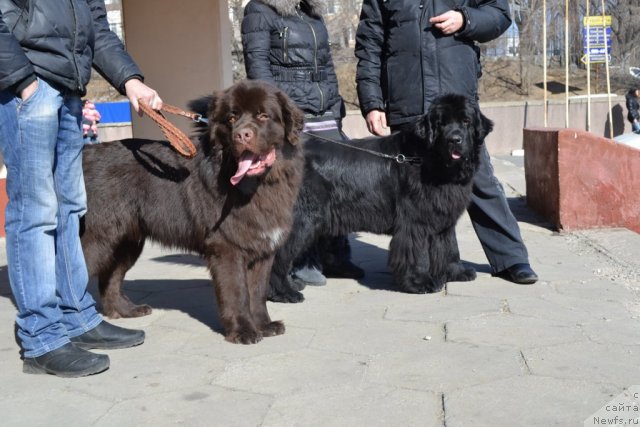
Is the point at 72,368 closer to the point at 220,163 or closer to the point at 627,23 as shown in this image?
the point at 220,163

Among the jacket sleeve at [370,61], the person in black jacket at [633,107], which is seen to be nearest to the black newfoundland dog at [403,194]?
the jacket sleeve at [370,61]

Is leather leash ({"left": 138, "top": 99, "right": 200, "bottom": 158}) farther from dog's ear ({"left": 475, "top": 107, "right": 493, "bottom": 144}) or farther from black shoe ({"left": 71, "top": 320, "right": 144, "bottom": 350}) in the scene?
dog's ear ({"left": 475, "top": 107, "right": 493, "bottom": 144})

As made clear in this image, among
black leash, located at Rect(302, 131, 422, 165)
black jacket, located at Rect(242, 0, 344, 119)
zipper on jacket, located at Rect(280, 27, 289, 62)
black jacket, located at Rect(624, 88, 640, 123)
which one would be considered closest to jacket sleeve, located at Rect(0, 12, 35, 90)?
black jacket, located at Rect(242, 0, 344, 119)

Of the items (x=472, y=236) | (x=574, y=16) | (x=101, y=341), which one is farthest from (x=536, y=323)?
(x=574, y=16)

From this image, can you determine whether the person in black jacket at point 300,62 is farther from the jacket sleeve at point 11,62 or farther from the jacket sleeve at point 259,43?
the jacket sleeve at point 11,62

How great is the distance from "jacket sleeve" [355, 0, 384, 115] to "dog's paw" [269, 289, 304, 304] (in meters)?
1.46

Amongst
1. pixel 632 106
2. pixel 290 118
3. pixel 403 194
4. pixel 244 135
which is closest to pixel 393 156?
pixel 403 194

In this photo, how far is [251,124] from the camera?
372 centimetres

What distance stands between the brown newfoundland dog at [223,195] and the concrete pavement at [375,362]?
0.34 m

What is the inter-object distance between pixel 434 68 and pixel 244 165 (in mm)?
1899

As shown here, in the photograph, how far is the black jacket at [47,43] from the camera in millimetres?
3232

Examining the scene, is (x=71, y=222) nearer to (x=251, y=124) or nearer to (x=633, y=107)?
(x=251, y=124)

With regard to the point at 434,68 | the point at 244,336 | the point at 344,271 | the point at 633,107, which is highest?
the point at 434,68

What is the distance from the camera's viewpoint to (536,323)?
4156 millimetres
